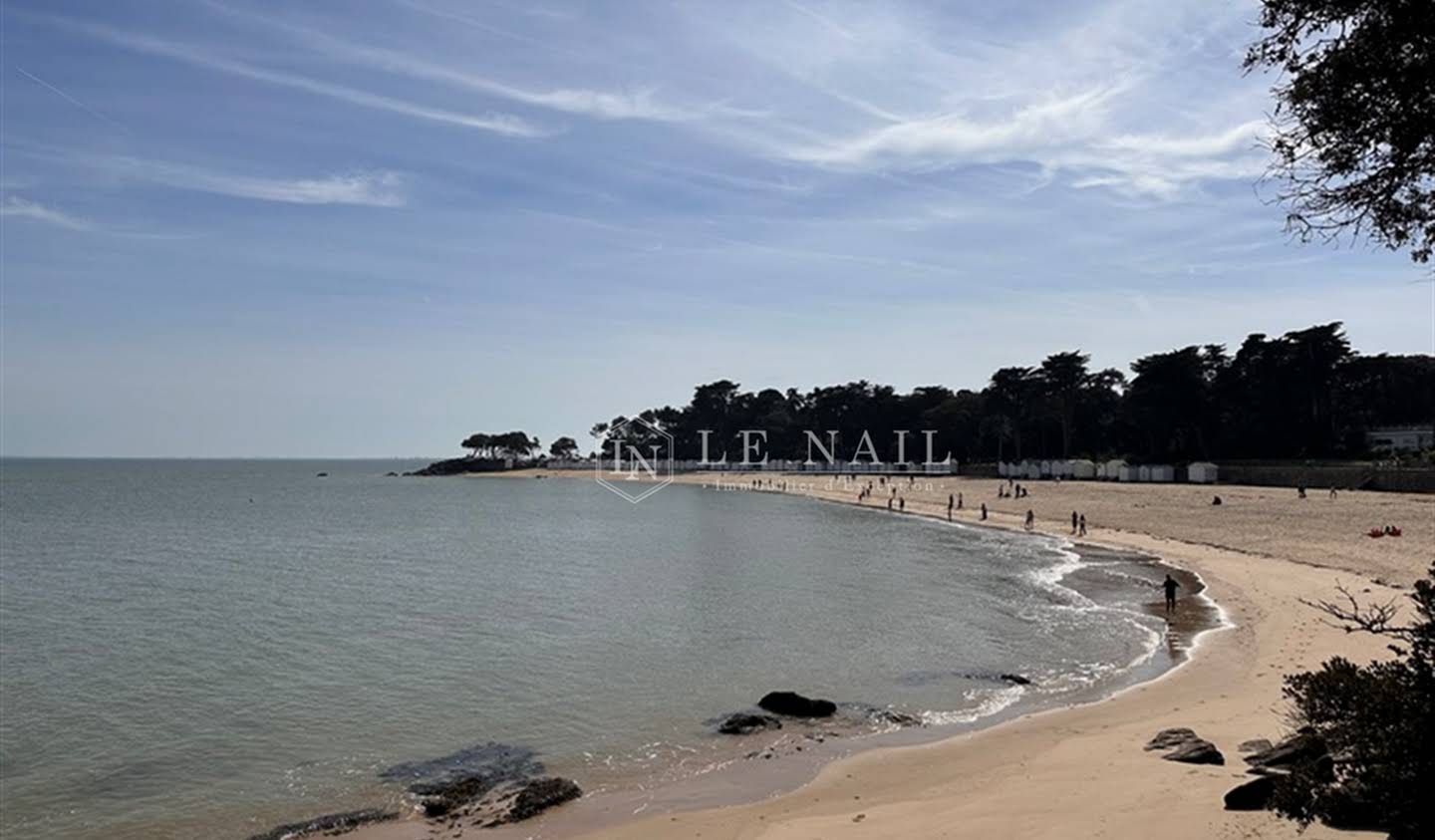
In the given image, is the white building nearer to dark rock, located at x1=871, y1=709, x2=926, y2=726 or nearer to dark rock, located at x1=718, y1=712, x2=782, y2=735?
dark rock, located at x1=871, y1=709, x2=926, y2=726

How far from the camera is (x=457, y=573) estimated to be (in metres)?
43.7

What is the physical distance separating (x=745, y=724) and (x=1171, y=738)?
7.64m

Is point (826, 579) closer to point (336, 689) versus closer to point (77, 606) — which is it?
point (336, 689)

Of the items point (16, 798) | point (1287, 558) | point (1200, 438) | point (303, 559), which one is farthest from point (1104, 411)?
point (16, 798)

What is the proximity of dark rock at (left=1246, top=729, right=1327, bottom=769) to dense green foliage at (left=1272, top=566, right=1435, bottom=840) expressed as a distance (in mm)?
2789

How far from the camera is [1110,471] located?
3765 inches

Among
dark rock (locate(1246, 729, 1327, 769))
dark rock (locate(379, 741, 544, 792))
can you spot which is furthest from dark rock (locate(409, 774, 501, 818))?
dark rock (locate(1246, 729, 1327, 769))

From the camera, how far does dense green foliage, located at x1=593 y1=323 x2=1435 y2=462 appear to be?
284ft

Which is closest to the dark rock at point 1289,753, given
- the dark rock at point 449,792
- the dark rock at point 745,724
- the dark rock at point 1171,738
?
the dark rock at point 1171,738

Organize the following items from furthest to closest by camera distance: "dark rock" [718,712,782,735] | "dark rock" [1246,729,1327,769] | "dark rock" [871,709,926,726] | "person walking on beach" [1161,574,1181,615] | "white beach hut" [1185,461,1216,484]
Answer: "white beach hut" [1185,461,1216,484]
"person walking on beach" [1161,574,1181,615]
"dark rock" [871,709,926,726]
"dark rock" [718,712,782,735]
"dark rock" [1246,729,1327,769]

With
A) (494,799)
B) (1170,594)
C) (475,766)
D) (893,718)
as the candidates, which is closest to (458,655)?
(475,766)

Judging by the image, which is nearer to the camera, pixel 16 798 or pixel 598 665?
pixel 16 798

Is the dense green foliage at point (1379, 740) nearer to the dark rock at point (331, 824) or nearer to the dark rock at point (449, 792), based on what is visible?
the dark rock at point (449, 792)

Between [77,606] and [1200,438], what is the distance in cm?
9530
